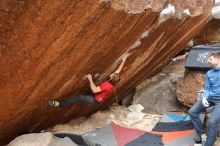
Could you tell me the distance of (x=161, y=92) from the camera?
10336mm

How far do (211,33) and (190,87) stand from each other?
4.47 m

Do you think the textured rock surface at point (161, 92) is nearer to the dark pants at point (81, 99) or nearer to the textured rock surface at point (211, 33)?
the textured rock surface at point (211, 33)

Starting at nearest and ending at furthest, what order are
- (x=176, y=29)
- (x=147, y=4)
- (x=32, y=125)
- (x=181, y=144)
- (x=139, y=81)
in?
(x=147, y=4) < (x=181, y=144) < (x=32, y=125) < (x=176, y=29) < (x=139, y=81)

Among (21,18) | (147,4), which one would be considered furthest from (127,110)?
(21,18)

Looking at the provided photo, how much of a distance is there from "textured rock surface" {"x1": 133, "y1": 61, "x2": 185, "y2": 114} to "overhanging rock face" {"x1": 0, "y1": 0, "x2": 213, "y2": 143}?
4.65ft

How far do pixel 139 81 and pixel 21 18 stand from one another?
654cm

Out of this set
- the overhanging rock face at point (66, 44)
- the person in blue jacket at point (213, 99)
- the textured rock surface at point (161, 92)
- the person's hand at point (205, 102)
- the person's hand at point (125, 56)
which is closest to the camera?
the overhanging rock face at point (66, 44)

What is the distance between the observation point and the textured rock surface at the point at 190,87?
880cm

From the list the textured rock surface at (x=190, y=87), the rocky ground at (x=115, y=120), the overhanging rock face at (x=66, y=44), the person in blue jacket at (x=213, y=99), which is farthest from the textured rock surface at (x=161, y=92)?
the person in blue jacket at (x=213, y=99)

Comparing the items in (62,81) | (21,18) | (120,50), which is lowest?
(62,81)

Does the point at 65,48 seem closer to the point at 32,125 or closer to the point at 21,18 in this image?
the point at 21,18

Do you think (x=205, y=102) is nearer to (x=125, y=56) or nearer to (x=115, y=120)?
(x=125, y=56)

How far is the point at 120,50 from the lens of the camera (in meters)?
7.16

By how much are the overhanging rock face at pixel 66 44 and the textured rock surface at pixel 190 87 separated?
108cm
